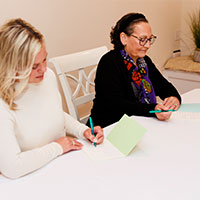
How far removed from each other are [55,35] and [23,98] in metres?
0.98

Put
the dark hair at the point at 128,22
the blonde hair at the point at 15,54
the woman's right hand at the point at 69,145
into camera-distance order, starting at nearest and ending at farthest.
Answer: the blonde hair at the point at 15,54, the woman's right hand at the point at 69,145, the dark hair at the point at 128,22

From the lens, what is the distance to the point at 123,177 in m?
0.83

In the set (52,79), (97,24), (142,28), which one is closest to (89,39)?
(97,24)

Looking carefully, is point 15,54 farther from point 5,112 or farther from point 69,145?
point 69,145

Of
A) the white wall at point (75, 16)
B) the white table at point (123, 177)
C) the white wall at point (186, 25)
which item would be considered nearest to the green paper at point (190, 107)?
the white table at point (123, 177)

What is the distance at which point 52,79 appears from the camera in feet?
3.83

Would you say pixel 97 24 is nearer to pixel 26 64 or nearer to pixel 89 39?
pixel 89 39

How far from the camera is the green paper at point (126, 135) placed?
37.6 inches

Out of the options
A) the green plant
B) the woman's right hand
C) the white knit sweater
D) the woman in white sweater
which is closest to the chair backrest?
the white knit sweater

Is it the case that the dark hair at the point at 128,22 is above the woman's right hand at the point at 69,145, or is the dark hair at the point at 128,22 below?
above

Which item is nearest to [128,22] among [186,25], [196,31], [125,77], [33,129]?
[125,77]

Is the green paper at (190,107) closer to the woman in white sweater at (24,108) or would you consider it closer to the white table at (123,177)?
the white table at (123,177)

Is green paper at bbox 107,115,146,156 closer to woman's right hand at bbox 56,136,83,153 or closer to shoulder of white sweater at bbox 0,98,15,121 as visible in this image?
woman's right hand at bbox 56,136,83,153

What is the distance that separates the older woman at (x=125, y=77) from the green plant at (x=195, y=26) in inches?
54.9
